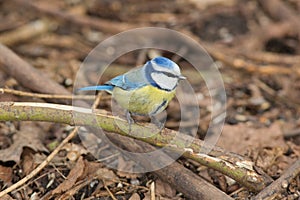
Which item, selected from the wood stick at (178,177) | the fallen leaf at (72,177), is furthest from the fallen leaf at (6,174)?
A: the wood stick at (178,177)

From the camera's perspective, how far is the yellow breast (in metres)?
2.64

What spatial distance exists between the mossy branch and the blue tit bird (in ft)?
0.33

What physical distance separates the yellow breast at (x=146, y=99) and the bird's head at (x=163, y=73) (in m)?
0.04

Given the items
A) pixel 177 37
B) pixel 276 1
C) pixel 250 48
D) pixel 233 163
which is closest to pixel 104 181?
pixel 233 163

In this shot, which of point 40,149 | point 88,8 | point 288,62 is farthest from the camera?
point 88,8

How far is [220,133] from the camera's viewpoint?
3.28 m

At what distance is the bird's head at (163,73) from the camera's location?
2.63 meters

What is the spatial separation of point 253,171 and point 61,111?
1.12m

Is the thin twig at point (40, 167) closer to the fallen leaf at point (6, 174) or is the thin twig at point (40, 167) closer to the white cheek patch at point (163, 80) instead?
the fallen leaf at point (6, 174)

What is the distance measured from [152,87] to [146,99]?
77 mm

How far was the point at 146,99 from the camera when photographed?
2643 mm

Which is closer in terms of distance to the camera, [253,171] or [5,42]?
[253,171]

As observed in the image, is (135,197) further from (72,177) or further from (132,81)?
(132,81)

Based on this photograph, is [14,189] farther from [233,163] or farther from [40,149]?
[233,163]
